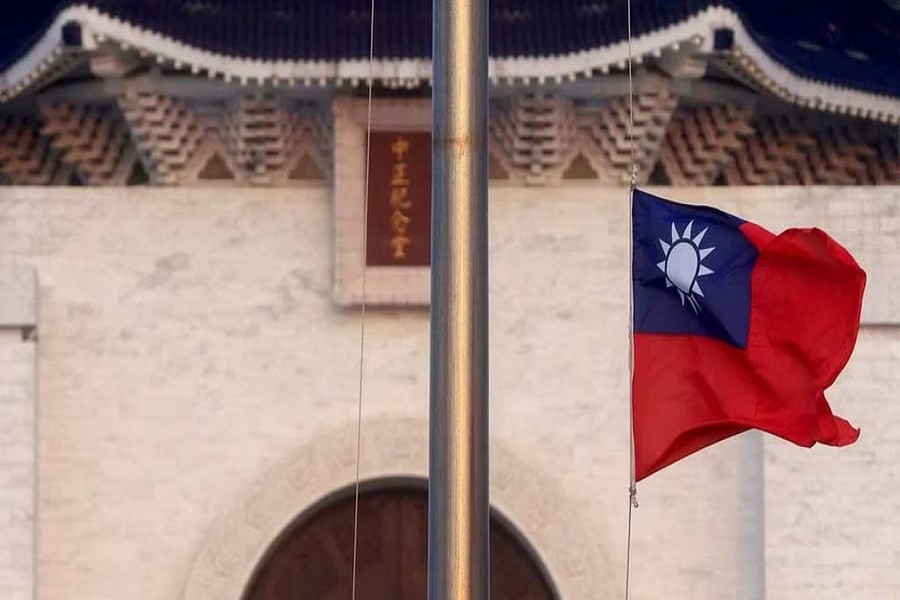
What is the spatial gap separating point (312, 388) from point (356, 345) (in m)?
0.37

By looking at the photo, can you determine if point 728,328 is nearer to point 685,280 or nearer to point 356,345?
point 685,280

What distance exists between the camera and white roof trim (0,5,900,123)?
47.3 feet

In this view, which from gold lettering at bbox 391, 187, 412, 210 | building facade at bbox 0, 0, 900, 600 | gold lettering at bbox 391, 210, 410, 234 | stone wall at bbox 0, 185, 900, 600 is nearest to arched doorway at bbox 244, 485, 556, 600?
building facade at bbox 0, 0, 900, 600

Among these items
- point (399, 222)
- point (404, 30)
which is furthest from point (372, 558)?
point (404, 30)

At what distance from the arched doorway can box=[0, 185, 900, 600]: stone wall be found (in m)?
0.21

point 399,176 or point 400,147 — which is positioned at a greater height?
point 400,147

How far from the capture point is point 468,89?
8.95 m

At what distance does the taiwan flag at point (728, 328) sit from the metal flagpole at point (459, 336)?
1487mm

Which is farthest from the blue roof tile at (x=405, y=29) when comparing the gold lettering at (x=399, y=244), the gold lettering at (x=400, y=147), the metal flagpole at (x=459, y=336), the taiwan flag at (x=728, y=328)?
the metal flagpole at (x=459, y=336)

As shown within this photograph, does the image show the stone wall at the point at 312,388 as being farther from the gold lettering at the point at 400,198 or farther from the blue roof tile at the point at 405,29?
the blue roof tile at the point at 405,29

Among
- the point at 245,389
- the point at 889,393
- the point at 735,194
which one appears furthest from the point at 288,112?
the point at 889,393

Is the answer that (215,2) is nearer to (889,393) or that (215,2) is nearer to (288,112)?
(288,112)

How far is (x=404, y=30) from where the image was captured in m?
15.0

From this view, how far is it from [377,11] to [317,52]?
58cm
